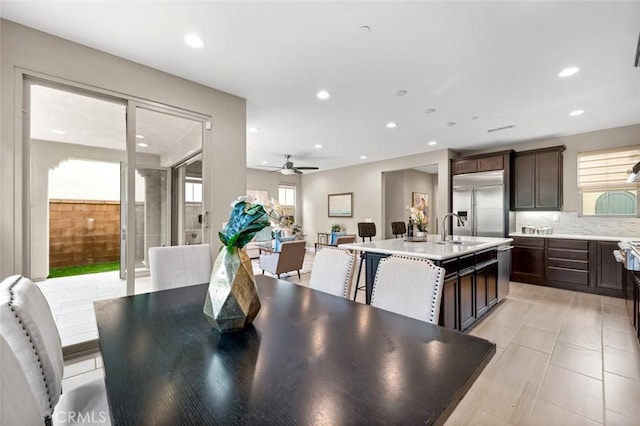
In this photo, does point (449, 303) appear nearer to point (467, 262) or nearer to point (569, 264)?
point (467, 262)

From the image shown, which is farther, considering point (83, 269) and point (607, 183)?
point (83, 269)

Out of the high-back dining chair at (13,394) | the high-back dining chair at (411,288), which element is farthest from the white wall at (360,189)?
the high-back dining chair at (13,394)

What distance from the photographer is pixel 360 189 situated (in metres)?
8.00

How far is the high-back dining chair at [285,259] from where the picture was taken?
15.9 feet

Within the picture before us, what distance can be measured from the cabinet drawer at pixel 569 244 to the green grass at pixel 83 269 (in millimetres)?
8116

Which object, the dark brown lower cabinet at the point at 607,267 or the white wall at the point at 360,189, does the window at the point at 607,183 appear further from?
the white wall at the point at 360,189

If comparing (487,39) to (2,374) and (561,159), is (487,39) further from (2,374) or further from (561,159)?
(561,159)

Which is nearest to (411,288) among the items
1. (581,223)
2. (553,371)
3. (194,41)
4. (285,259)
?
(553,371)

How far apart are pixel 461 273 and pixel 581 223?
393cm

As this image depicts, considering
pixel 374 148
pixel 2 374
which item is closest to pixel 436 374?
pixel 2 374

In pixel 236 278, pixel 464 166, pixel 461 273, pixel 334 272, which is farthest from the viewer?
pixel 464 166

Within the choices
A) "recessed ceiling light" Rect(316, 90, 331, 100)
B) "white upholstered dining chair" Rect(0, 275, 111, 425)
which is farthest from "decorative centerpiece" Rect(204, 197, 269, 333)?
"recessed ceiling light" Rect(316, 90, 331, 100)

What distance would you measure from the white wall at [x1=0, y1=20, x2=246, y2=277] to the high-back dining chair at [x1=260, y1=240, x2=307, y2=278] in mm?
1718

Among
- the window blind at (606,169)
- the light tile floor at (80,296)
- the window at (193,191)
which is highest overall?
the window blind at (606,169)
